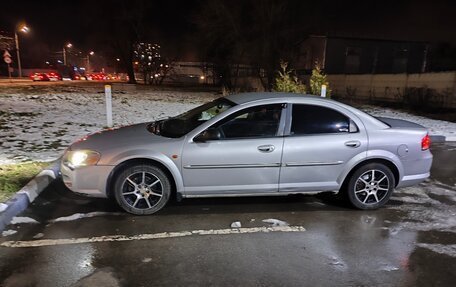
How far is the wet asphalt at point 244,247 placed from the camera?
11.6ft

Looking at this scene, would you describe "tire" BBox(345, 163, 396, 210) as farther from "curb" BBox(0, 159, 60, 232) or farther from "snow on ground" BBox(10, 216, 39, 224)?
"curb" BBox(0, 159, 60, 232)

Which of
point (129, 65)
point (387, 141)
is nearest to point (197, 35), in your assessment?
point (129, 65)

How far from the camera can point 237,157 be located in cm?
487

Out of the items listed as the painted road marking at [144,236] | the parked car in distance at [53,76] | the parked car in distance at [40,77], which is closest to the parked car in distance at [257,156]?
the painted road marking at [144,236]

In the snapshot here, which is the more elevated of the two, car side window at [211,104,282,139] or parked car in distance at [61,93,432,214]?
car side window at [211,104,282,139]

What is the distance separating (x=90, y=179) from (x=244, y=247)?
2.12m

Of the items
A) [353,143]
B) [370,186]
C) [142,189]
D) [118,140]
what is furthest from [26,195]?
[370,186]

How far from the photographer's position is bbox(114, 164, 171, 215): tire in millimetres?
4844

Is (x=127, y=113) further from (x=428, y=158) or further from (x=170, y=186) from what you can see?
(x=428, y=158)

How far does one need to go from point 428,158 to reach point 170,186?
360 centimetres

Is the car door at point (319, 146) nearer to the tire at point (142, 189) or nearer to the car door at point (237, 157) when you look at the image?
the car door at point (237, 157)

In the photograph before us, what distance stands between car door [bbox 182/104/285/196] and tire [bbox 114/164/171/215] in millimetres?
315

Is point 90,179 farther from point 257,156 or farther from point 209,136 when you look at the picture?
point 257,156

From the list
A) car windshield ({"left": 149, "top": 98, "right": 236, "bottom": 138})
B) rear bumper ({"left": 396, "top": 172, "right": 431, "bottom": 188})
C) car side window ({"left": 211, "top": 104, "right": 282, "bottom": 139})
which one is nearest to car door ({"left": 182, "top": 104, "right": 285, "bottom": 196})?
car side window ({"left": 211, "top": 104, "right": 282, "bottom": 139})
